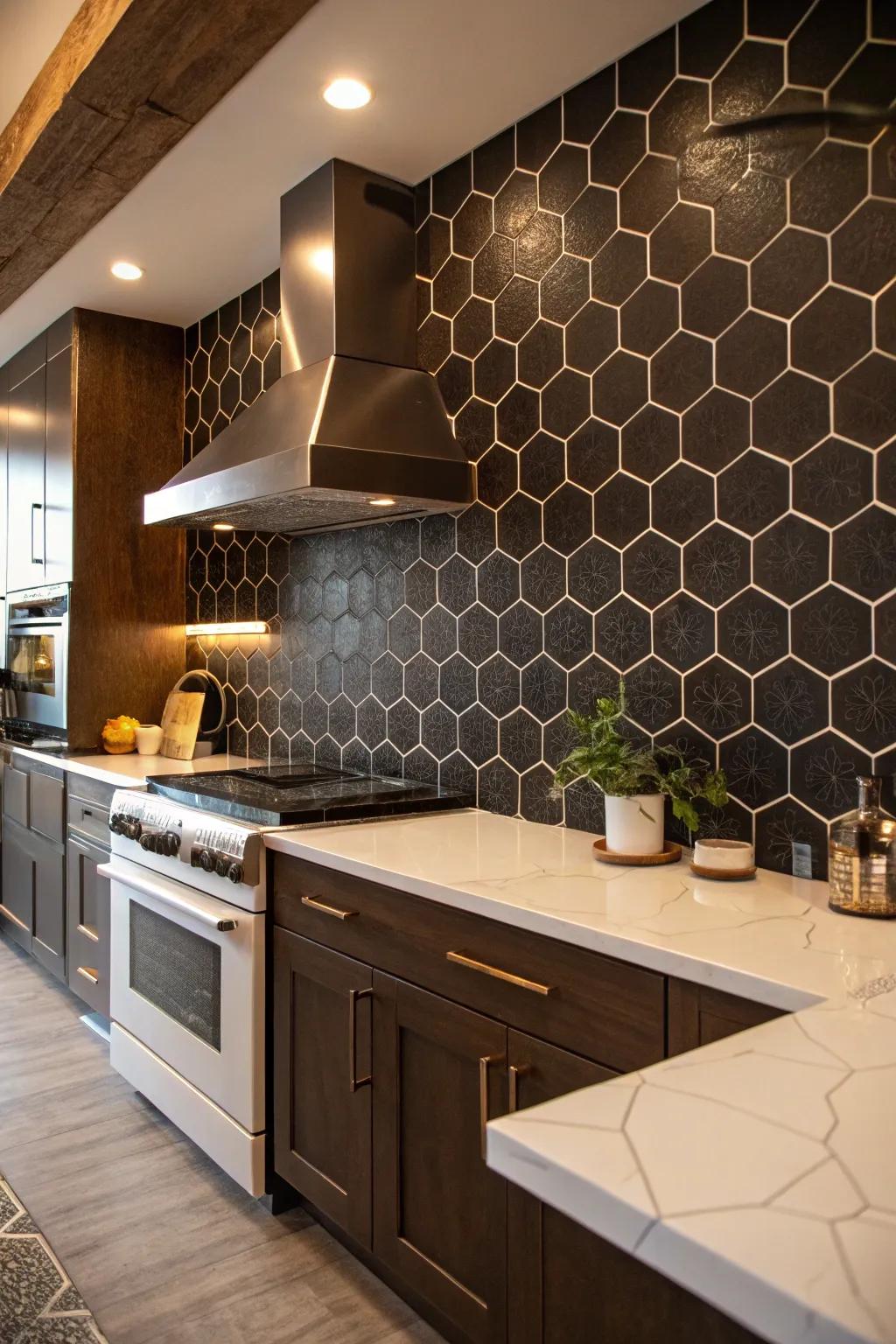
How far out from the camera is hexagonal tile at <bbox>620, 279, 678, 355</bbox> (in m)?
1.98

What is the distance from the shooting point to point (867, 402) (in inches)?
64.2

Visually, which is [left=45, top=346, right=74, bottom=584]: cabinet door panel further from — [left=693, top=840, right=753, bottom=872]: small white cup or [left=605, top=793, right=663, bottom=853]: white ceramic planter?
[left=693, top=840, right=753, bottom=872]: small white cup

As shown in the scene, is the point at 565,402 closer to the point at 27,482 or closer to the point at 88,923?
the point at 88,923

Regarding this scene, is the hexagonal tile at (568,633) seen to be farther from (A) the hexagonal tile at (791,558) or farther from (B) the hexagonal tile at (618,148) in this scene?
(B) the hexagonal tile at (618,148)

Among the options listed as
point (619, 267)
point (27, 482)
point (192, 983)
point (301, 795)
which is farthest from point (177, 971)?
point (27, 482)

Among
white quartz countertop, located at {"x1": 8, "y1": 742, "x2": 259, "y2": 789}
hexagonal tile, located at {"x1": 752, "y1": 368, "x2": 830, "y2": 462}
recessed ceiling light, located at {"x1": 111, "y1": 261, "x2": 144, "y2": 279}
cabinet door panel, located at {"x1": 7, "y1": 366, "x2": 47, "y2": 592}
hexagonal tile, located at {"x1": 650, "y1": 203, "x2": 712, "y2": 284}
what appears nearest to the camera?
hexagonal tile, located at {"x1": 752, "y1": 368, "x2": 830, "y2": 462}

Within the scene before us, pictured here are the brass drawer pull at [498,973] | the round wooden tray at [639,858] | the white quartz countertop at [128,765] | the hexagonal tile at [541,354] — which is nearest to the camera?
the brass drawer pull at [498,973]

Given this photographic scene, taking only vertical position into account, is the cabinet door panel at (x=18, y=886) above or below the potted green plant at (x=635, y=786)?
below

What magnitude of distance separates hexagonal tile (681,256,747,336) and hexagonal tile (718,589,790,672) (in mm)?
538

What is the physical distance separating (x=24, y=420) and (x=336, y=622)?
2041mm

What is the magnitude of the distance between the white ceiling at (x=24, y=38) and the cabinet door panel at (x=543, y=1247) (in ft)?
8.06

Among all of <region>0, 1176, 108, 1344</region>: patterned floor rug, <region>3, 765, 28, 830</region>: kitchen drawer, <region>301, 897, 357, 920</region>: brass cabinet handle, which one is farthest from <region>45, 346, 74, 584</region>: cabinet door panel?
<region>0, 1176, 108, 1344</region>: patterned floor rug

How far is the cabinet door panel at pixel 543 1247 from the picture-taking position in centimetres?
132

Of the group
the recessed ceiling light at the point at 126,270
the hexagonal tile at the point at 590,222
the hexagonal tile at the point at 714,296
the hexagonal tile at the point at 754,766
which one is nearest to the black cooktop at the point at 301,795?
the hexagonal tile at the point at 754,766
